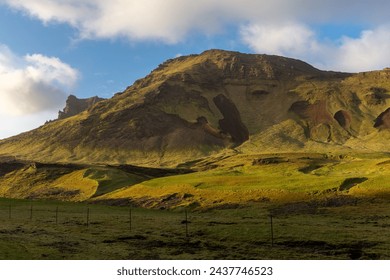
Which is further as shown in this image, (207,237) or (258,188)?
(258,188)

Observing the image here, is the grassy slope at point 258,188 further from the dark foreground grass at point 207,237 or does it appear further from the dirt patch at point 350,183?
the dark foreground grass at point 207,237

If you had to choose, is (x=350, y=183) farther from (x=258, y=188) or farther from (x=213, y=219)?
(x=213, y=219)

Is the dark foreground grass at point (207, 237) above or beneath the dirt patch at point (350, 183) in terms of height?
beneath

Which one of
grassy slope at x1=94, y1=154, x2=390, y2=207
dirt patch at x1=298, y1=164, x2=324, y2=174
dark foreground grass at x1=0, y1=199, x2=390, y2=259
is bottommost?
dark foreground grass at x1=0, y1=199, x2=390, y2=259

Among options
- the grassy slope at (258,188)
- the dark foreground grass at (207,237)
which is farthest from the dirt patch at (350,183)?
the dark foreground grass at (207,237)

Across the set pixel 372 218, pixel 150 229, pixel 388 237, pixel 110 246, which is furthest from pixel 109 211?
pixel 388 237

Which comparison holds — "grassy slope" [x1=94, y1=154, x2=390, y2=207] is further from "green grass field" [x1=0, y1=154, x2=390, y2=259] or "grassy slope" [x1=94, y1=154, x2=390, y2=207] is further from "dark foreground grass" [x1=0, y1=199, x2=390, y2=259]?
"dark foreground grass" [x1=0, y1=199, x2=390, y2=259]

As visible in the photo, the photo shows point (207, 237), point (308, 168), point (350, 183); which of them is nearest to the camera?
point (207, 237)

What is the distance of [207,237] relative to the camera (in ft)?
142

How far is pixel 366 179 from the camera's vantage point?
83062 mm

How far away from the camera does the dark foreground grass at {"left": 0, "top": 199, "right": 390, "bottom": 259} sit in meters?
33.2

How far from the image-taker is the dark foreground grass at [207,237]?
3325 cm

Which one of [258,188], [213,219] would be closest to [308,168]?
[258,188]

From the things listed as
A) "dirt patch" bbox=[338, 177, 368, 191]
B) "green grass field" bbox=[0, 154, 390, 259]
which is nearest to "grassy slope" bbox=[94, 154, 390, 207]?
"dirt patch" bbox=[338, 177, 368, 191]
